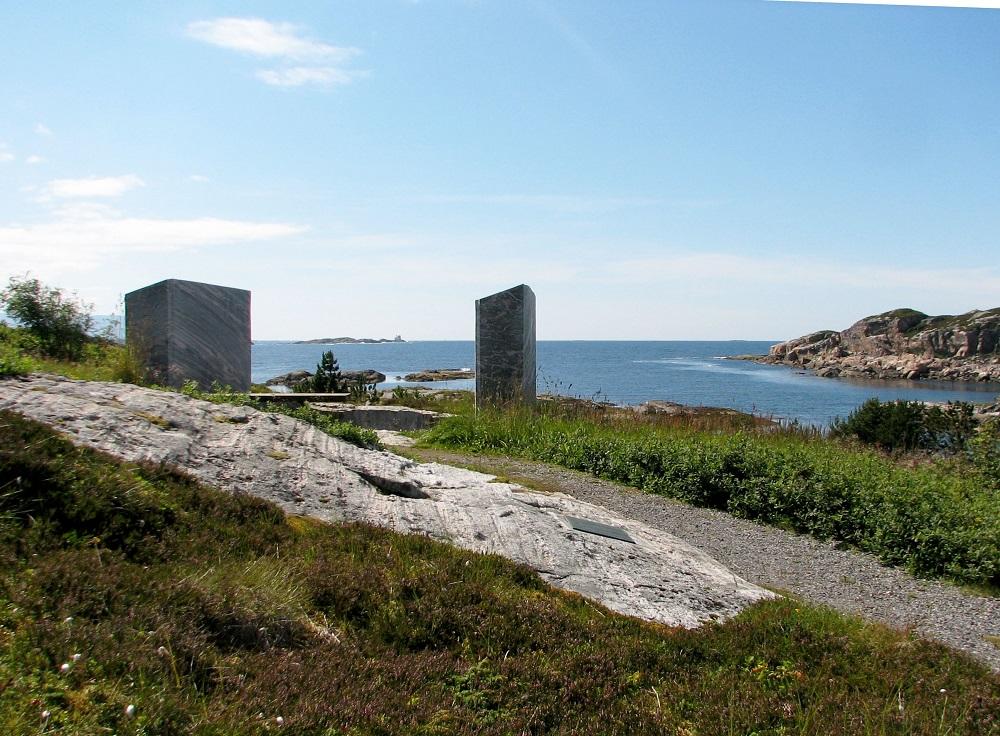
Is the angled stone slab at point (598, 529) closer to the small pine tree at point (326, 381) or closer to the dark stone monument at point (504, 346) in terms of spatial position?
the dark stone monument at point (504, 346)

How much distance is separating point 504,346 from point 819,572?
8.25 m

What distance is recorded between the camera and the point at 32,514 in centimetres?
336

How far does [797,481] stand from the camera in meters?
8.51

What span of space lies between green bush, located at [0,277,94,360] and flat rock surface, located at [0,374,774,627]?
24.2ft

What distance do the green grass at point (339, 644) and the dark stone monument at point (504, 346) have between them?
9548 mm

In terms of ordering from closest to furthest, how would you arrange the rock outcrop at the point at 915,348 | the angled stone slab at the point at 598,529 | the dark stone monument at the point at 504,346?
the angled stone slab at the point at 598,529
the dark stone monument at the point at 504,346
the rock outcrop at the point at 915,348

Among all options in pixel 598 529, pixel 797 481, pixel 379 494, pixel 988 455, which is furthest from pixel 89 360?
pixel 988 455

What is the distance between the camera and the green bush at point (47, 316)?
1259cm

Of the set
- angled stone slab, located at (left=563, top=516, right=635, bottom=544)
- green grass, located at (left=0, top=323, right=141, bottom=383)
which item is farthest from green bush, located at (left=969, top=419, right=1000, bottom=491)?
green grass, located at (left=0, top=323, right=141, bottom=383)

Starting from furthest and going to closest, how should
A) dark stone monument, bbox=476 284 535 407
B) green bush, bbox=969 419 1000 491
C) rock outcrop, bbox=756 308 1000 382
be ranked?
1. rock outcrop, bbox=756 308 1000 382
2. dark stone monument, bbox=476 284 535 407
3. green bush, bbox=969 419 1000 491

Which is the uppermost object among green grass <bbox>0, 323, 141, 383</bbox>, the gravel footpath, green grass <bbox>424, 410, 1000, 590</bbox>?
green grass <bbox>0, 323, 141, 383</bbox>

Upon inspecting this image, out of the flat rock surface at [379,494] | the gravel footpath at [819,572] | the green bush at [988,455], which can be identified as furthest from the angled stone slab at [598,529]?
the green bush at [988,455]

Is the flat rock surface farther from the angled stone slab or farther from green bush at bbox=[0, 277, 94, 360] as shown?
green bush at bbox=[0, 277, 94, 360]

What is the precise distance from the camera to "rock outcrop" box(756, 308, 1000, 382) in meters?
64.3
